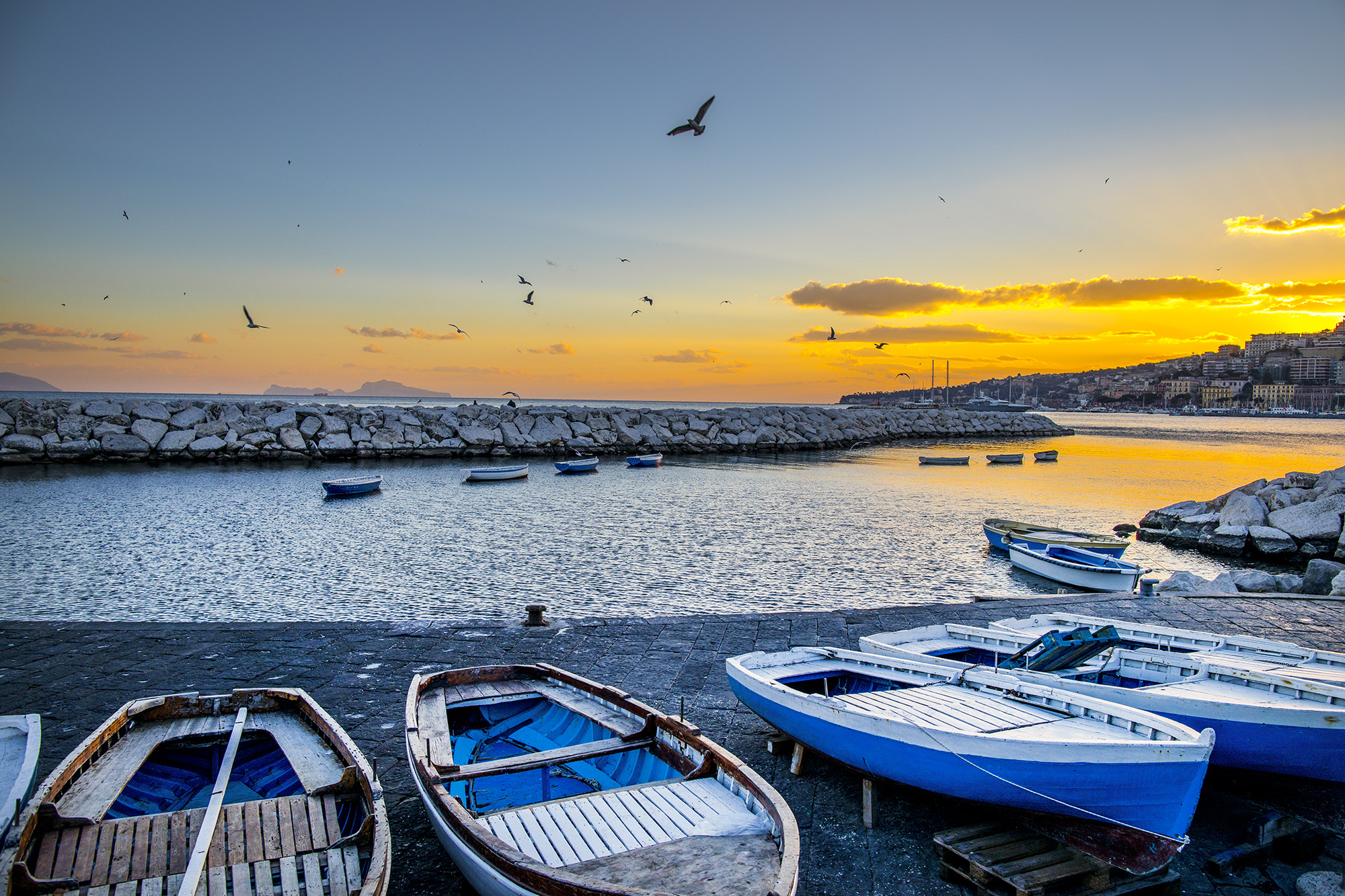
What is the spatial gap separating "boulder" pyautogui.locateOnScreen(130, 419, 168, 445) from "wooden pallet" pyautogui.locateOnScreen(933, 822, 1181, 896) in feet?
126

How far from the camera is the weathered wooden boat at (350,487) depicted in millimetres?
23656

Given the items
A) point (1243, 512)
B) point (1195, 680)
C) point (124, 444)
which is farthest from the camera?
point (124, 444)

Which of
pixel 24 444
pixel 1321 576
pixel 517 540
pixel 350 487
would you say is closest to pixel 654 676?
pixel 1321 576

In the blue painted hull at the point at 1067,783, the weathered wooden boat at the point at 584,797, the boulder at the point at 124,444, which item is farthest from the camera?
the boulder at the point at 124,444

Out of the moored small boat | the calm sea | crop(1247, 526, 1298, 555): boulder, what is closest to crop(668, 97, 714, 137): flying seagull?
the calm sea

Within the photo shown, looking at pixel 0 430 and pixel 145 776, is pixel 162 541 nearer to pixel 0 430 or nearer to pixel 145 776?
pixel 145 776

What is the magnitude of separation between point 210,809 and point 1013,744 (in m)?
3.54

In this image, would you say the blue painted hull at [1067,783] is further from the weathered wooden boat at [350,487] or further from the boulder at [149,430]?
the boulder at [149,430]

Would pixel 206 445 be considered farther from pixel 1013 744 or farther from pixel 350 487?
pixel 1013 744

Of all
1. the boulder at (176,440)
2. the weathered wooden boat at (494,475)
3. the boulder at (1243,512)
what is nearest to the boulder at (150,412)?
the boulder at (176,440)

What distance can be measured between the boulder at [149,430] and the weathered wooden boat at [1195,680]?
122ft

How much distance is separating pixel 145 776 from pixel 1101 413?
19495 centimetres

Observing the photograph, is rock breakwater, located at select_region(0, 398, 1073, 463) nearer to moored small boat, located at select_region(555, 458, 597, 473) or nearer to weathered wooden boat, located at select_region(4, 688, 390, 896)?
moored small boat, located at select_region(555, 458, 597, 473)

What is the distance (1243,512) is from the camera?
57.0 feet
